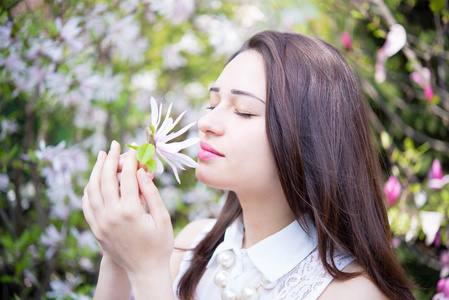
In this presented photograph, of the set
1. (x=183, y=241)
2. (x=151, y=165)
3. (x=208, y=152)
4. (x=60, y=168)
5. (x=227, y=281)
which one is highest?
(x=151, y=165)

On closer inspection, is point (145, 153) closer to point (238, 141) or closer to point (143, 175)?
point (143, 175)

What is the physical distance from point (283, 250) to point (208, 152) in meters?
0.35

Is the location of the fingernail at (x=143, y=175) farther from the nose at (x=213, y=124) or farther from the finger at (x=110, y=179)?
the nose at (x=213, y=124)

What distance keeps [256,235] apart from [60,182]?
34.6 inches

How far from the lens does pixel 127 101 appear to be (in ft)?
7.72

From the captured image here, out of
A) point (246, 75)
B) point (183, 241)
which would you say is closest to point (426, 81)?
point (246, 75)

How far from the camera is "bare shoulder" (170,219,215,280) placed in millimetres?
1447

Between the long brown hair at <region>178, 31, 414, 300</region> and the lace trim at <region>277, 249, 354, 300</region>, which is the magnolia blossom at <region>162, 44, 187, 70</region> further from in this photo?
the lace trim at <region>277, 249, 354, 300</region>

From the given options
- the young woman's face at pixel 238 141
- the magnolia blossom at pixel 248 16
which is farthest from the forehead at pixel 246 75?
the magnolia blossom at pixel 248 16

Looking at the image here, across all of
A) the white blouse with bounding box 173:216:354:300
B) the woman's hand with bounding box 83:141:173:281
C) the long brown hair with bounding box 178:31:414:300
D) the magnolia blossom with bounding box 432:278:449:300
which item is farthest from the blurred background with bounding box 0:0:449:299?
the woman's hand with bounding box 83:141:173:281

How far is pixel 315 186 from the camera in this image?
1.09m

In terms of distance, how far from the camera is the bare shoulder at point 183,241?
1.45 m

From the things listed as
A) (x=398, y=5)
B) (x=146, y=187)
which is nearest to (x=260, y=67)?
(x=146, y=187)

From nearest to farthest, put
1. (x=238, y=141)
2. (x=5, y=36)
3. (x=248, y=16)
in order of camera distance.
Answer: (x=238, y=141) < (x=5, y=36) < (x=248, y=16)
